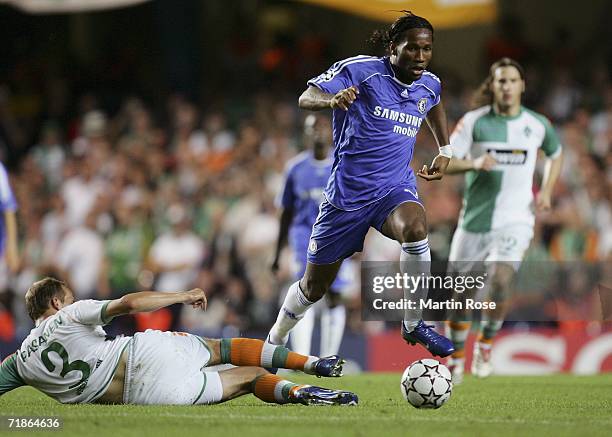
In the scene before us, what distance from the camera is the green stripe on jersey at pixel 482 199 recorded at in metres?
11.0

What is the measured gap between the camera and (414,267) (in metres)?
8.38

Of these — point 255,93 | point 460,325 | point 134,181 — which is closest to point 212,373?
point 460,325

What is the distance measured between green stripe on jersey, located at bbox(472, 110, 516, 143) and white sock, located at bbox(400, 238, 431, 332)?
2886 mm

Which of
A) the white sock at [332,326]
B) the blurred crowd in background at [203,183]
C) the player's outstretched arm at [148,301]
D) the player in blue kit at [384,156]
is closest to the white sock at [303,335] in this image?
the white sock at [332,326]

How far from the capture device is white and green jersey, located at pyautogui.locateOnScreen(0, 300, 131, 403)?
23.8 feet

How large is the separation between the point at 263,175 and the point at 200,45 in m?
6.44

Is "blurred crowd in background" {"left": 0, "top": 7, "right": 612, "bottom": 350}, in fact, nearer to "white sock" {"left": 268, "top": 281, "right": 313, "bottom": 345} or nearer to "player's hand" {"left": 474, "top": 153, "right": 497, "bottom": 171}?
"player's hand" {"left": 474, "top": 153, "right": 497, "bottom": 171}

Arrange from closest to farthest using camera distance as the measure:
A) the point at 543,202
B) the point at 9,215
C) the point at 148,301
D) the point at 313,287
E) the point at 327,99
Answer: the point at 148,301 → the point at 327,99 → the point at 313,287 → the point at 543,202 → the point at 9,215

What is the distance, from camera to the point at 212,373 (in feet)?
25.3

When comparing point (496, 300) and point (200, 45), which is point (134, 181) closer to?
point (200, 45)

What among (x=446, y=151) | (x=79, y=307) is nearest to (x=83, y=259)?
(x=446, y=151)

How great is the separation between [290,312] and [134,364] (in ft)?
6.44

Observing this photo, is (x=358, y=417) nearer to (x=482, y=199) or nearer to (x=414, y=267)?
(x=414, y=267)

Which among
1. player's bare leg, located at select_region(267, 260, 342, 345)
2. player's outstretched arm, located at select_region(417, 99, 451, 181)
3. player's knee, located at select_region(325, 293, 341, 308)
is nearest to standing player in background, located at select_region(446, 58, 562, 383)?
player's knee, located at select_region(325, 293, 341, 308)
